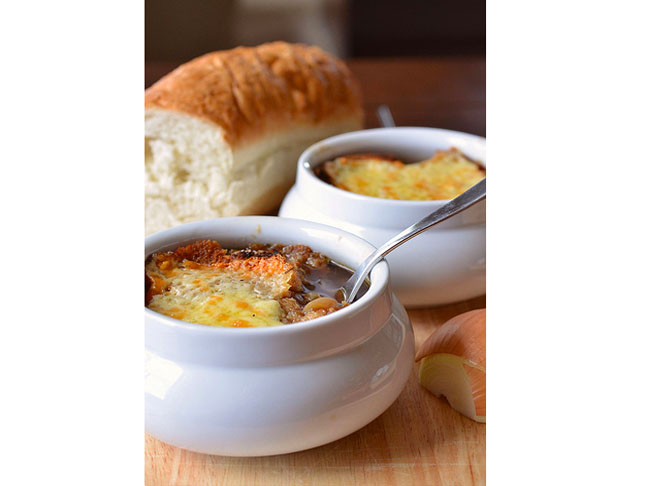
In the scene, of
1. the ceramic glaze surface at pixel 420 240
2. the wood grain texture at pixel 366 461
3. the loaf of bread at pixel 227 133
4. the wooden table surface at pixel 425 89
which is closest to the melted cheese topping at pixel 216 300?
the wood grain texture at pixel 366 461

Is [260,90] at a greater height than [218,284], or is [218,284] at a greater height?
[260,90]

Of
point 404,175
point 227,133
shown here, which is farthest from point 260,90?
point 404,175

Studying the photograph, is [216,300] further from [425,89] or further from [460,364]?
[425,89]

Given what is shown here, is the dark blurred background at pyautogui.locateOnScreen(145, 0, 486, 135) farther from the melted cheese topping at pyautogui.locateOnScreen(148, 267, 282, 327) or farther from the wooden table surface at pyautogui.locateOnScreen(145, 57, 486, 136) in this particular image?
the melted cheese topping at pyautogui.locateOnScreen(148, 267, 282, 327)

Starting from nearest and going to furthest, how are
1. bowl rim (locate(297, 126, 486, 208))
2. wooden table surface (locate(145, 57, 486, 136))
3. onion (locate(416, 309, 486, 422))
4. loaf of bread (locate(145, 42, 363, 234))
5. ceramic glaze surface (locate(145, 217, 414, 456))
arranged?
ceramic glaze surface (locate(145, 217, 414, 456)), onion (locate(416, 309, 486, 422)), bowl rim (locate(297, 126, 486, 208)), loaf of bread (locate(145, 42, 363, 234)), wooden table surface (locate(145, 57, 486, 136))

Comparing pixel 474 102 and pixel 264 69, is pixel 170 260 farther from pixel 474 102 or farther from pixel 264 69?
pixel 474 102

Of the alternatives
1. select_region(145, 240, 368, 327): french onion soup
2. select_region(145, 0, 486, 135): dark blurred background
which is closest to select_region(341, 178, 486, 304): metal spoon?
select_region(145, 240, 368, 327): french onion soup
